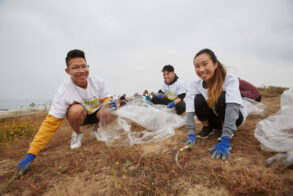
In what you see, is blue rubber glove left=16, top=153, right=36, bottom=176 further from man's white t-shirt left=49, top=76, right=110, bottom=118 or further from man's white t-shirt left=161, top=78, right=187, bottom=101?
man's white t-shirt left=161, top=78, right=187, bottom=101

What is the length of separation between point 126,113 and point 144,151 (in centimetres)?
75

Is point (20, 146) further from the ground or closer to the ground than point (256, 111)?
closer to the ground

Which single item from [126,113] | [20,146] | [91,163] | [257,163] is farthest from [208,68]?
[20,146]

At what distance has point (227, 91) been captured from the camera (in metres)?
1.58

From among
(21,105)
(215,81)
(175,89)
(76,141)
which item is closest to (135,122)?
(76,141)

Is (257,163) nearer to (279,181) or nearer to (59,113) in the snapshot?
(279,181)

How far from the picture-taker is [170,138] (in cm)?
Answer: 206

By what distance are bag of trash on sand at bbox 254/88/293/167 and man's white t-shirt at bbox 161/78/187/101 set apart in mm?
2440

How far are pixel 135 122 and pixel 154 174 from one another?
1.24 m

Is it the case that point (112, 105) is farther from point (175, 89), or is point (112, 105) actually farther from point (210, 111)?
point (175, 89)

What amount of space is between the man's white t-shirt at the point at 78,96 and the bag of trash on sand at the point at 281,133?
2192mm

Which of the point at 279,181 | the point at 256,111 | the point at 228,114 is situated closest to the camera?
the point at 279,181

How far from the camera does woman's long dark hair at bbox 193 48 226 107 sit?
66.2 inches

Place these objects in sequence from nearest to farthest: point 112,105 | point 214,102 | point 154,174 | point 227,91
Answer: point 154,174
point 227,91
point 214,102
point 112,105
